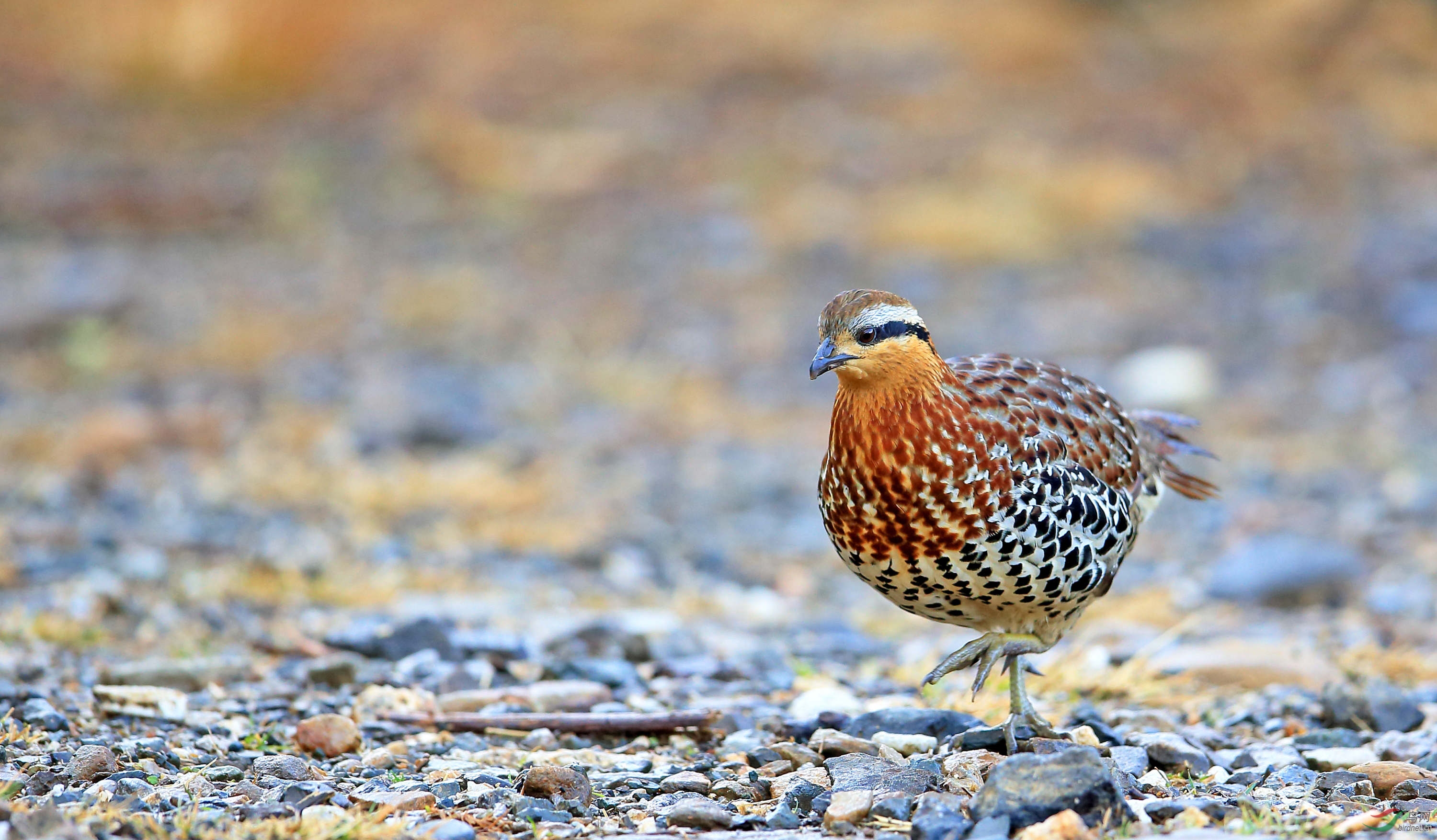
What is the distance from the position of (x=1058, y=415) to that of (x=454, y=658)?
2.31 meters

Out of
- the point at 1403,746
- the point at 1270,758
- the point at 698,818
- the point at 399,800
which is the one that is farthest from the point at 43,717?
the point at 1403,746

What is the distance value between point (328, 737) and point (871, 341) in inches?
74.2

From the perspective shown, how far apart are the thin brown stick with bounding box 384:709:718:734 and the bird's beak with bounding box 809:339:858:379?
1.12m

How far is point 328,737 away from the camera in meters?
4.42

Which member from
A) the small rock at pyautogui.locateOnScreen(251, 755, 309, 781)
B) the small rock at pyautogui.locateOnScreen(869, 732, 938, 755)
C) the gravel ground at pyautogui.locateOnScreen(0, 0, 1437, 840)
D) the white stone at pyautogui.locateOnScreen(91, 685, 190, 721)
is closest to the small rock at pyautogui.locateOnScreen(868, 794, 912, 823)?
the gravel ground at pyautogui.locateOnScreen(0, 0, 1437, 840)

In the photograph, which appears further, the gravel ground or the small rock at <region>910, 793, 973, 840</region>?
A: the gravel ground

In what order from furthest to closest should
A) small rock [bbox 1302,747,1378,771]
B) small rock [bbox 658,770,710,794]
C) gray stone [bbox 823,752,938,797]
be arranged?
small rock [bbox 1302,747,1378,771], small rock [bbox 658,770,710,794], gray stone [bbox 823,752,938,797]

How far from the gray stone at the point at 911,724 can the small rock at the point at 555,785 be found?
0.97m

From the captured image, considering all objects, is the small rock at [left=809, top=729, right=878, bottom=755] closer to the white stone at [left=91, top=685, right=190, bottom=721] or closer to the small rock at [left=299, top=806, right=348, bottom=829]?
the small rock at [left=299, top=806, right=348, bottom=829]

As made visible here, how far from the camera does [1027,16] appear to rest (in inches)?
683

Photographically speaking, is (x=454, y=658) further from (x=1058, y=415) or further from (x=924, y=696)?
(x=1058, y=415)

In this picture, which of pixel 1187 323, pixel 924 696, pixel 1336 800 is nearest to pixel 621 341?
pixel 1187 323

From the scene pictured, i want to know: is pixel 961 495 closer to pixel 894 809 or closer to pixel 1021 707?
pixel 1021 707

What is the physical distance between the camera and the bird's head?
4.32 metres
